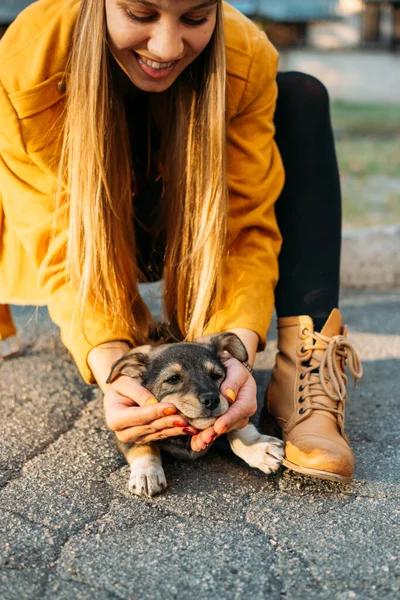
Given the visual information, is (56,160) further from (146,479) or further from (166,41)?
(146,479)

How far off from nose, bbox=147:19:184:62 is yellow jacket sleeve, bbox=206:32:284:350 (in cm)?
51

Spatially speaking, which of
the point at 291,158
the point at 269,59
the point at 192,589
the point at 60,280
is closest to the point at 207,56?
the point at 269,59

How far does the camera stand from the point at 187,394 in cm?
244


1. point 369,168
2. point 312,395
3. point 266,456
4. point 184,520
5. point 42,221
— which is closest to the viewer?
point 184,520

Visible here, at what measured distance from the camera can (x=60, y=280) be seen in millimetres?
2793

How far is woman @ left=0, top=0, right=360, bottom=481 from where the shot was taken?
2467 millimetres

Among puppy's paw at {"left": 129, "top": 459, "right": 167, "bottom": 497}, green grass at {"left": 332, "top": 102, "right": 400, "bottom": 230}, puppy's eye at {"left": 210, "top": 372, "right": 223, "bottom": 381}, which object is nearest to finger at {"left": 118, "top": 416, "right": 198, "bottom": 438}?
puppy's paw at {"left": 129, "top": 459, "right": 167, "bottom": 497}

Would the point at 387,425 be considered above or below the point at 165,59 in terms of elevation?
below

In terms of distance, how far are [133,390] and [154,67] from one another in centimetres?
100

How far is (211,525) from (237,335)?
2.25 ft

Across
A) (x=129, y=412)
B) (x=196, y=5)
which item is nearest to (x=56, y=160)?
(x=196, y=5)

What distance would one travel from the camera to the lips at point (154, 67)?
245 centimetres

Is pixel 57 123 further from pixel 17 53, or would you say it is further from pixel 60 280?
pixel 60 280

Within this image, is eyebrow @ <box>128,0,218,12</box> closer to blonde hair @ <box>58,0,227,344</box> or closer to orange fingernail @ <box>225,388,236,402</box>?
blonde hair @ <box>58,0,227,344</box>
